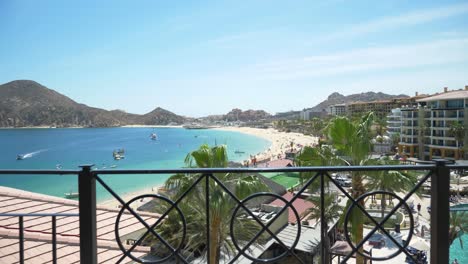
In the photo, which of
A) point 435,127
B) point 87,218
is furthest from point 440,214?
point 435,127

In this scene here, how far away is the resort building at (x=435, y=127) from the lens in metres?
46.7

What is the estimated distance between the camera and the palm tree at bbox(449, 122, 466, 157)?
145 feet

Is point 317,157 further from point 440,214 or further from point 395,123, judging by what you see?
point 395,123

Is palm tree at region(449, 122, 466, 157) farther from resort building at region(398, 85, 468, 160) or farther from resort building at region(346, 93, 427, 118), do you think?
resort building at region(346, 93, 427, 118)

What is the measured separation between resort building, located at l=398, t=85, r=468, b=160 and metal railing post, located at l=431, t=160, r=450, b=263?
51689mm

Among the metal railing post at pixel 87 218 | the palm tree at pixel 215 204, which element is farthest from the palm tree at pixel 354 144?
the metal railing post at pixel 87 218

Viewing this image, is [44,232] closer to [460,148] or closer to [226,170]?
[226,170]

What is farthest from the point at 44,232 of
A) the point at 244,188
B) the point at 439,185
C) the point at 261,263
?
the point at 439,185

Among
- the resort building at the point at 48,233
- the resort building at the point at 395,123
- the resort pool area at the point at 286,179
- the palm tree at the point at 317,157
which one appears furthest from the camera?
the resort building at the point at 395,123

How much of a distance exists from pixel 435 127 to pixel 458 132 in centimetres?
531

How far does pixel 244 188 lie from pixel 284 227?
6819 millimetres

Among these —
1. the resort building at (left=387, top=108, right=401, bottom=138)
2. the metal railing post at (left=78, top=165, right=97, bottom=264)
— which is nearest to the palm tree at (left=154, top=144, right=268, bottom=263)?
the metal railing post at (left=78, top=165, right=97, bottom=264)

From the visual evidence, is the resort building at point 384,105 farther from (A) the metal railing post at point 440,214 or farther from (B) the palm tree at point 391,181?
(A) the metal railing post at point 440,214

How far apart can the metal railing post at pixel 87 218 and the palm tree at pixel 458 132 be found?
53102mm
